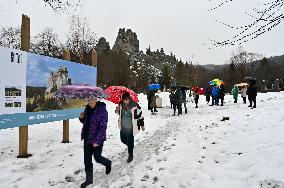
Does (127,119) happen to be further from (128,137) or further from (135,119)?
(128,137)

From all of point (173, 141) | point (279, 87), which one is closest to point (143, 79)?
point (279, 87)

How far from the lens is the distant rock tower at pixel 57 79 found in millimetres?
9962

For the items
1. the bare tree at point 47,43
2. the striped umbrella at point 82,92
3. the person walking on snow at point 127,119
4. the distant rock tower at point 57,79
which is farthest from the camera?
the bare tree at point 47,43

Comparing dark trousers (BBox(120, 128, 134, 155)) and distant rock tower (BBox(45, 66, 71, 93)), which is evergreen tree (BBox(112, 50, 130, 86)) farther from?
dark trousers (BBox(120, 128, 134, 155))

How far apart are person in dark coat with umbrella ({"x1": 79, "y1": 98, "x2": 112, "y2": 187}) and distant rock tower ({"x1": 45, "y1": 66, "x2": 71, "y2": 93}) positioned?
11.8 ft

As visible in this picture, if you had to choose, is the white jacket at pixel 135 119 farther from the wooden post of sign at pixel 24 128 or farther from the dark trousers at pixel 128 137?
the wooden post of sign at pixel 24 128

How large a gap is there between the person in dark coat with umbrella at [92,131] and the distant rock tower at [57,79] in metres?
3.58

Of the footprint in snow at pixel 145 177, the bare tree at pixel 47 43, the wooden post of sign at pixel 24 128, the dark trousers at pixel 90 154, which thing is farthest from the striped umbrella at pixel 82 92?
the bare tree at pixel 47 43

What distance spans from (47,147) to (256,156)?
6.34m

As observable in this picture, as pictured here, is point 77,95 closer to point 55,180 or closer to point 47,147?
point 55,180

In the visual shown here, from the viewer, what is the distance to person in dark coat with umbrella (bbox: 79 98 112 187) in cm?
653

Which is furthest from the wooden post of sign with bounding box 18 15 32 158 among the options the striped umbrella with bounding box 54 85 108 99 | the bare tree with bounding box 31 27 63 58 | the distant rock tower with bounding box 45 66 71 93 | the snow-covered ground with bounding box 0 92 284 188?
the bare tree with bounding box 31 27 63 58

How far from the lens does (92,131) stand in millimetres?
6520

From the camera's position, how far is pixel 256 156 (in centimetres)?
754
